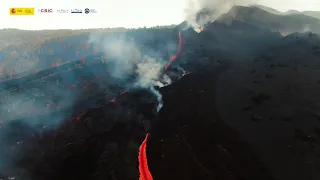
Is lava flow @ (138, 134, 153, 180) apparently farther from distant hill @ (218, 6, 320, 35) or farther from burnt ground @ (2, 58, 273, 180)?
distant hill @ (218, 6, 320, 35)

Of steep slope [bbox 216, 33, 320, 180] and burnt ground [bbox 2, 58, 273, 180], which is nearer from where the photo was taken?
steep slope [bbox 216, 33, 320, 180]

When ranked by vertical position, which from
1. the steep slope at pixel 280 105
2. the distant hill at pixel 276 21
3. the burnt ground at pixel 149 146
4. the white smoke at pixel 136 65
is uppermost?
the steep slope at pixel 280 105

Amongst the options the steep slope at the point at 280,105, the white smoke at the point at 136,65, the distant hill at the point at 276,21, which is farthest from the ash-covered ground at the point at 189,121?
the distant hill at the point at 276,21

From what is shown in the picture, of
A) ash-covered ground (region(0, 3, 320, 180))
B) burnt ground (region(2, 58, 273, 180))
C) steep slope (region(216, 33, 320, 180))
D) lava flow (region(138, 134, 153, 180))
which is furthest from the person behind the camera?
lava flow (region(138, 134, 153, 180))

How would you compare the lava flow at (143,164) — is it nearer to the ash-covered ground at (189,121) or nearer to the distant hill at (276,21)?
the ash-covered ground at (189,121)

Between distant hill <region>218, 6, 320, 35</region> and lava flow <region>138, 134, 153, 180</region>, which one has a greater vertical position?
distant hill <region>218, 6, 320, 35</region>

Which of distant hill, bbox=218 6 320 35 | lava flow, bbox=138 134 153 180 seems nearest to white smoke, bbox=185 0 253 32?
distant hill, bbox=218 6 320 35
